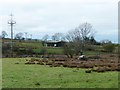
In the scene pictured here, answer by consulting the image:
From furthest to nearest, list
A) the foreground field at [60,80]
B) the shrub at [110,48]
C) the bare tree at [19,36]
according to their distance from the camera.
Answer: the bare tree at [19,36]
the shrub at [110,48]
the foreground field at [60,80]

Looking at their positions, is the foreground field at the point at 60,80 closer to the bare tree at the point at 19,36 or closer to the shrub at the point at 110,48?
the shrub at the point at 110,48

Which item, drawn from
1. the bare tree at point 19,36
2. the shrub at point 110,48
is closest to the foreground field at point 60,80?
the shrub at point 110,48

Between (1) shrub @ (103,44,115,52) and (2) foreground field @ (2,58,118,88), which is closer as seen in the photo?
(2) foreground field @ (2,58,118,88)

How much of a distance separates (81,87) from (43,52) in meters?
66.9

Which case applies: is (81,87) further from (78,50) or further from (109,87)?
(78,50)

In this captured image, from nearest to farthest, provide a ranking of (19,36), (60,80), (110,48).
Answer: (60,80)
(110,48)
(19,36)

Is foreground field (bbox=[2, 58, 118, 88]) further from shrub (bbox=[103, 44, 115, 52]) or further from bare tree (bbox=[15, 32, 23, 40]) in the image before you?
bare tree (bbox=[15, 32, 23, 40])

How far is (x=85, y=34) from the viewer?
98.0m

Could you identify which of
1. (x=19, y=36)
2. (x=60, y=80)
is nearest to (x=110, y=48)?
(x=19, y=36)

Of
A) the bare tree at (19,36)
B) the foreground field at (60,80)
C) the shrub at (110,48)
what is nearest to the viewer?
the foreground field at (60,80)

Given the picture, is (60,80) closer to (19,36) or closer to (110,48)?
(110,48)

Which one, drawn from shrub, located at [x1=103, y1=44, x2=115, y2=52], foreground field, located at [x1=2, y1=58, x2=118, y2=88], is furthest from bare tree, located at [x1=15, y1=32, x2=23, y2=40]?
foreground field, located at [x1=2, y1=58, x2=118, y2=88]

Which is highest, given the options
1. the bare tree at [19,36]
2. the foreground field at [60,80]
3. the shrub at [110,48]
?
the bare tree at [19,36]

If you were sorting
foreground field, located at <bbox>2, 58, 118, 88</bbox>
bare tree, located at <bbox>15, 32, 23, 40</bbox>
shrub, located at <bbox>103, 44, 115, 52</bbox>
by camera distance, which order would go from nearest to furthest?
foreground field, located at <bbox>2, 58, 118, 88</bbox>, shrub, located at <bbox>103, 44, 115, 52</bbox>, bare tree, located at <bbox>15, 32, 23, 40</bbox>
